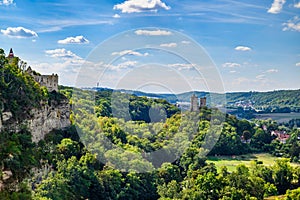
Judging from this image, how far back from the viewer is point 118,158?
115 feet

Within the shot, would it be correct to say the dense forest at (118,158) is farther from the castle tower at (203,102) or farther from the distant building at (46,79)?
the castle tower at (203,102)

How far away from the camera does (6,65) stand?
95.7ft

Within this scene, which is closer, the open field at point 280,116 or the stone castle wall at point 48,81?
the stone castle wall at point 48,81

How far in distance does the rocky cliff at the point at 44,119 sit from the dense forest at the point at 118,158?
21.0 inches

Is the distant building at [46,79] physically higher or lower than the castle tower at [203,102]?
higher

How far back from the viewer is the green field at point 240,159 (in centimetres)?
4924

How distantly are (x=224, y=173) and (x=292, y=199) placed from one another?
768 centimetres

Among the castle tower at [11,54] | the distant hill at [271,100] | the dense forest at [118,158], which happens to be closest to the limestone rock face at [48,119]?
the dense forest at [118,158]

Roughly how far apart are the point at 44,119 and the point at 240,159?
3124 cm

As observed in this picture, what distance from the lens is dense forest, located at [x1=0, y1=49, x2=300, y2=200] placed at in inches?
969

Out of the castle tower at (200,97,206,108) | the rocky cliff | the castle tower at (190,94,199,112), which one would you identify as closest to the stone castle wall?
the rocky cliff

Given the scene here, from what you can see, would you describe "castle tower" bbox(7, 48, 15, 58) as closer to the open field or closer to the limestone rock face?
the limestone rock face

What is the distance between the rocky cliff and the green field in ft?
68.6

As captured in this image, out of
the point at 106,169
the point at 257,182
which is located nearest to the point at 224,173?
the point at 257,182
